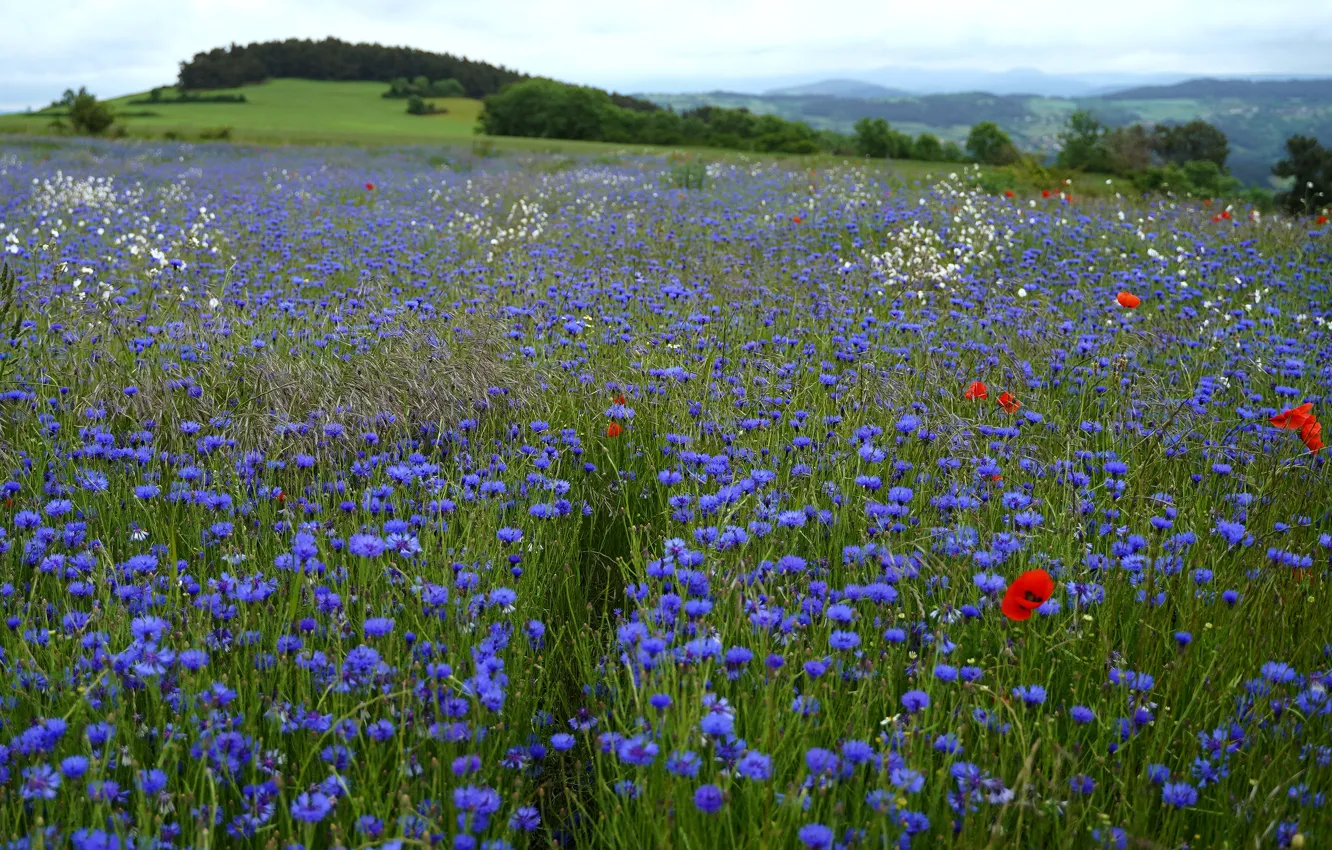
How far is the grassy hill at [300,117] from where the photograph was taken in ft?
107

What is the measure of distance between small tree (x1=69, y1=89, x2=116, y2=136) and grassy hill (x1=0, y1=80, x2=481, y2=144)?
1.27 metres

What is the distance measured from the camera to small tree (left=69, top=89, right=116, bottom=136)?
29.1 metres

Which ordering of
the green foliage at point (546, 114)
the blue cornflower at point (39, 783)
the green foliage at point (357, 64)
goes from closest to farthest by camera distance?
1. the blue cornflower at point (39, 783)
2. the green foliage at point (546, 114)
3. the green foliage at point (357, 64)

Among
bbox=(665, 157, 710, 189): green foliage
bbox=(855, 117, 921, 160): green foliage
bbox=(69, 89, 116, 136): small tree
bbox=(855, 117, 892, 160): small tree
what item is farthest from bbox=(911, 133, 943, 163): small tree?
bbox=(69, 89, 116, 136): small tree

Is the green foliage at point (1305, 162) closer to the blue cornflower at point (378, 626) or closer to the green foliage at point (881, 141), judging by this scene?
the green foliage at point (881, 141)

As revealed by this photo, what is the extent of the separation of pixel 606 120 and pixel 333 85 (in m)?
26.6

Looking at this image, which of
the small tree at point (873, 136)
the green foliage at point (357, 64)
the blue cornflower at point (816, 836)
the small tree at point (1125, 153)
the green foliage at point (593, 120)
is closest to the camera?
the blue cornflower at point (816, 836)

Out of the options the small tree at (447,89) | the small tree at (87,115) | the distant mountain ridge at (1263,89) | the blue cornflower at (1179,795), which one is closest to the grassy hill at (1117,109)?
the distant mountain ridge at (1263,89)

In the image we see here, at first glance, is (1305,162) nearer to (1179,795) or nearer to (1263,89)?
(1179,795)

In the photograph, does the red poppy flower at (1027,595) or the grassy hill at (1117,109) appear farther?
the grassy hill at (1117,109)

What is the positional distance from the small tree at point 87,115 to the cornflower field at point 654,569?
28.6 meters

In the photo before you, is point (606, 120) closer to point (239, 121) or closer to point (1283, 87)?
point (239, 121)

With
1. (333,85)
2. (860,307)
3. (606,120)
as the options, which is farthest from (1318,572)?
(333,85)

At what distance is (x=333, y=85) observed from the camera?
6088cm
